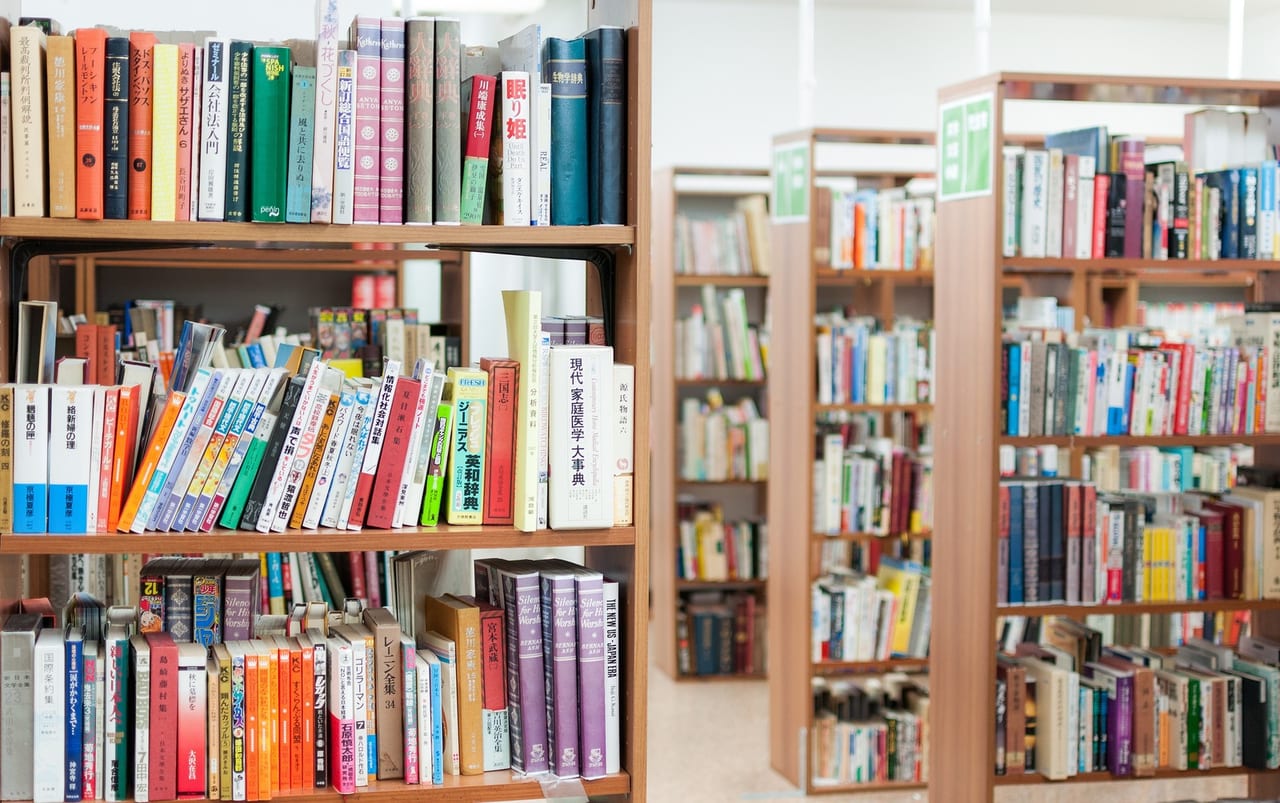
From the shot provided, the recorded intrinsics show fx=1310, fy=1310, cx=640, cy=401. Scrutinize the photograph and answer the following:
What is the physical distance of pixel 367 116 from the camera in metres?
1.90

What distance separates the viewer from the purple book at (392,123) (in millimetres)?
1905

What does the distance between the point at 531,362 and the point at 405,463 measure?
240mm

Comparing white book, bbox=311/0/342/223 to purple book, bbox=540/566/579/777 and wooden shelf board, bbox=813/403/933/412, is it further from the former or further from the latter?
wooden shelf board, bbox=813/403/933/412

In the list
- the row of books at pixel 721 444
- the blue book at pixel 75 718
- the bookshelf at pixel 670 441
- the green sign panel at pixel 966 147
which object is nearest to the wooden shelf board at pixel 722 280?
the bookshelf at pixel 670 441

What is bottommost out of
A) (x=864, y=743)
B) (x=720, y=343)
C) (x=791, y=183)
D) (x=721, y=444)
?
(x=864, y=743)


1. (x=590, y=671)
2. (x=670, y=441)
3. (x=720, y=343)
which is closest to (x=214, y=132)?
(x=590, y=671)

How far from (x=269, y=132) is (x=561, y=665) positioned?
0.89 m

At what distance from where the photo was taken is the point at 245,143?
1.89 m

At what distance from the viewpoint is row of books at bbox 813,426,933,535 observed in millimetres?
4980

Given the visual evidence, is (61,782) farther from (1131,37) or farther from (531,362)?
(1131,37)

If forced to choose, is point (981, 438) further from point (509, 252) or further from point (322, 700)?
point (322, 700)

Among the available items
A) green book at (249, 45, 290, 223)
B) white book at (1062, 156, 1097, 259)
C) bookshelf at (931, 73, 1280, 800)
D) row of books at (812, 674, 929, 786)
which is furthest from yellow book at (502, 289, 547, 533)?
row of books at (812, 674, 929, 786)

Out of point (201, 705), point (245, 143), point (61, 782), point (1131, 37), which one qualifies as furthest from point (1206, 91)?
point (1131, 37)

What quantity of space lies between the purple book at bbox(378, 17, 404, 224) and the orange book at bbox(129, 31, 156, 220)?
1.07 feet
